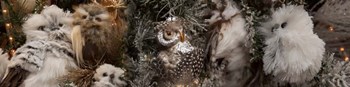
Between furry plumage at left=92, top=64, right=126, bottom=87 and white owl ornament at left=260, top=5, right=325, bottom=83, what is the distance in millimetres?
257

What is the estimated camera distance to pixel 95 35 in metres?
0.86

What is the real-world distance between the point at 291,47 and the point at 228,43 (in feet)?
0.35

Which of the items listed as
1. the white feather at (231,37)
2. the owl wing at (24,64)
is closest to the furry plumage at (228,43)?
the white feather at (231,37)

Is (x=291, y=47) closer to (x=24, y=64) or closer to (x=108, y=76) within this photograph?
(x=108, y=76)

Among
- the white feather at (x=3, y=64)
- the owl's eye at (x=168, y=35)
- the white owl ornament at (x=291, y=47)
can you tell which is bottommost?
the white owl ornament at (x=291, y=47)

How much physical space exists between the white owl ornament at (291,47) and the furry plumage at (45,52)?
361 millimetres

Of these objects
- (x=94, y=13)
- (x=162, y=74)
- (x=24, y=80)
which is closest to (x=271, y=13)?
(x=162, y=74)

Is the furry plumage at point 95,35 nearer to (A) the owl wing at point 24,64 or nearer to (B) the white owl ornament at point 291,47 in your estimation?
(A) the owl wing at point 24,64

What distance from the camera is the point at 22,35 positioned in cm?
98

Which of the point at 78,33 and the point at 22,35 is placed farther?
the point at 22,35

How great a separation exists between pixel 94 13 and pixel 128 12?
0.07 metres

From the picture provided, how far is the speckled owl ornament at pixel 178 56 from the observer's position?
80cm

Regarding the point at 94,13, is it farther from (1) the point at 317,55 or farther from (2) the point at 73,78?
(1) the point at 317,55

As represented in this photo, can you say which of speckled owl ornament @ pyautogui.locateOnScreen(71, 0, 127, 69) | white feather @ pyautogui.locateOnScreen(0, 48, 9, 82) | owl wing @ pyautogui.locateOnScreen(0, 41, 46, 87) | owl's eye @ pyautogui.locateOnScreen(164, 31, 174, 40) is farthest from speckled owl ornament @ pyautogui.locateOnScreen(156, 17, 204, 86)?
white feather @ pyautogui.locateOnScreen(0, 48, 9, 82)
